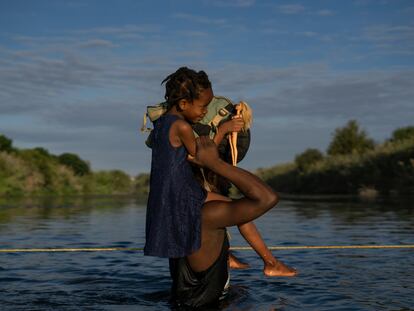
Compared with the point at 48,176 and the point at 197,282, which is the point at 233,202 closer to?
the point at 197,282

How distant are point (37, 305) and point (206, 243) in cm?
147

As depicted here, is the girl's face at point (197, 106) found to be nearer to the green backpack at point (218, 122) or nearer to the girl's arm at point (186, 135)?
the girl's arm at point (186, 135)

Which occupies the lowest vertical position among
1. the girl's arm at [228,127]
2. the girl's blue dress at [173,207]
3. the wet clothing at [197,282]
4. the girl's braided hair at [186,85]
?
the wet clothing at [197,282]

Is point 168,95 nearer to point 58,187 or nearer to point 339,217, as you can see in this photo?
point 339,217

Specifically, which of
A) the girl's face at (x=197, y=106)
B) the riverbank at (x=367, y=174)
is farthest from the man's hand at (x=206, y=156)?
the riverbank at (x=367, y=174)

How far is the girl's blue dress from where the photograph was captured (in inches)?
186

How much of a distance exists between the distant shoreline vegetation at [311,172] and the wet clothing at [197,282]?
28.6 metres

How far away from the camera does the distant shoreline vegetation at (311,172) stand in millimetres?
36500

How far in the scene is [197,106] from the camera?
490 centimetres

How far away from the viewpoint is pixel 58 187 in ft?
147

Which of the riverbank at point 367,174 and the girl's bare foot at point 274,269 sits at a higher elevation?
the riverbank at point 367,174

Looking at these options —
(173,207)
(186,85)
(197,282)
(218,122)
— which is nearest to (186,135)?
(186,85)

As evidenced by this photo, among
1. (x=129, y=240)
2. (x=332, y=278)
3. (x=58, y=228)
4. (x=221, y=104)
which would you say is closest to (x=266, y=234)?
(x=129, y=240)

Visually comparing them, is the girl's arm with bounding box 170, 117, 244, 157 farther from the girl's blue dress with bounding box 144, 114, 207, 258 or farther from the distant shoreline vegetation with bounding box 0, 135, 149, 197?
the distant shoreline vegetation with bounding box 0, 135, 149, 197
